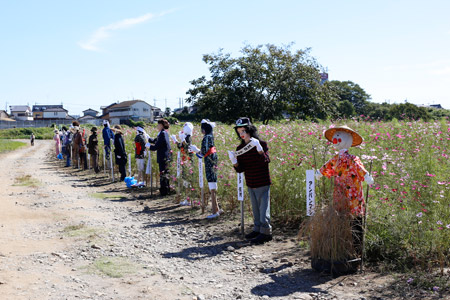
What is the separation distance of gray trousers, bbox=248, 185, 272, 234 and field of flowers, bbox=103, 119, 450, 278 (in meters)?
0.71

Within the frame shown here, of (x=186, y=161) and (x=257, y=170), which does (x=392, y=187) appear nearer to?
(x=257, y=170)

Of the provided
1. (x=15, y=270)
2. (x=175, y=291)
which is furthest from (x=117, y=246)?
(x=175, y=291)

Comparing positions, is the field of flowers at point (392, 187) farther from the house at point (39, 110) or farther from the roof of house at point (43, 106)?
the roof of house at point (43, 106)

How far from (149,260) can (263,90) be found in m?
24.7

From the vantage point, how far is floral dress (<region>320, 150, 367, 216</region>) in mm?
5008

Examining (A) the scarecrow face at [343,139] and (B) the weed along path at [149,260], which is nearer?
(B) the weed along path at [149,260]

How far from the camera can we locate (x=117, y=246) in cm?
655

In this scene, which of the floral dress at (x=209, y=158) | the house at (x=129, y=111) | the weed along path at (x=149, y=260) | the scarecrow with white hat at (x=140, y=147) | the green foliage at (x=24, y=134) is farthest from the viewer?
the house at (x=129, y=111)

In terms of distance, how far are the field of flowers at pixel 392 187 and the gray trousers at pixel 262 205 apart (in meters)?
0.71

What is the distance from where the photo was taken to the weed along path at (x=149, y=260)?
4633mm

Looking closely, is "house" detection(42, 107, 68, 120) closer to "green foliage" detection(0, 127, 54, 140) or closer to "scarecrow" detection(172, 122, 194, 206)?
"green foliage" detection(0, 127, 54, 140)

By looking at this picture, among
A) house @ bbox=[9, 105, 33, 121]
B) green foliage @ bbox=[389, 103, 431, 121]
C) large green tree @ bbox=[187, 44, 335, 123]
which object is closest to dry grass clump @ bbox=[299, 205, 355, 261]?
green foliage @ bbox=[389, 103, 431, 121]

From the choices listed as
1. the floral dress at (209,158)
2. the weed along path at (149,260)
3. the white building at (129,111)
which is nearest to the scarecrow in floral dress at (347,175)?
the weed along path at (149,260)

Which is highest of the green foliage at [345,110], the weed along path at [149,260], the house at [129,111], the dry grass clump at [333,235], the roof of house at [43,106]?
the roof of house at [43,106]
